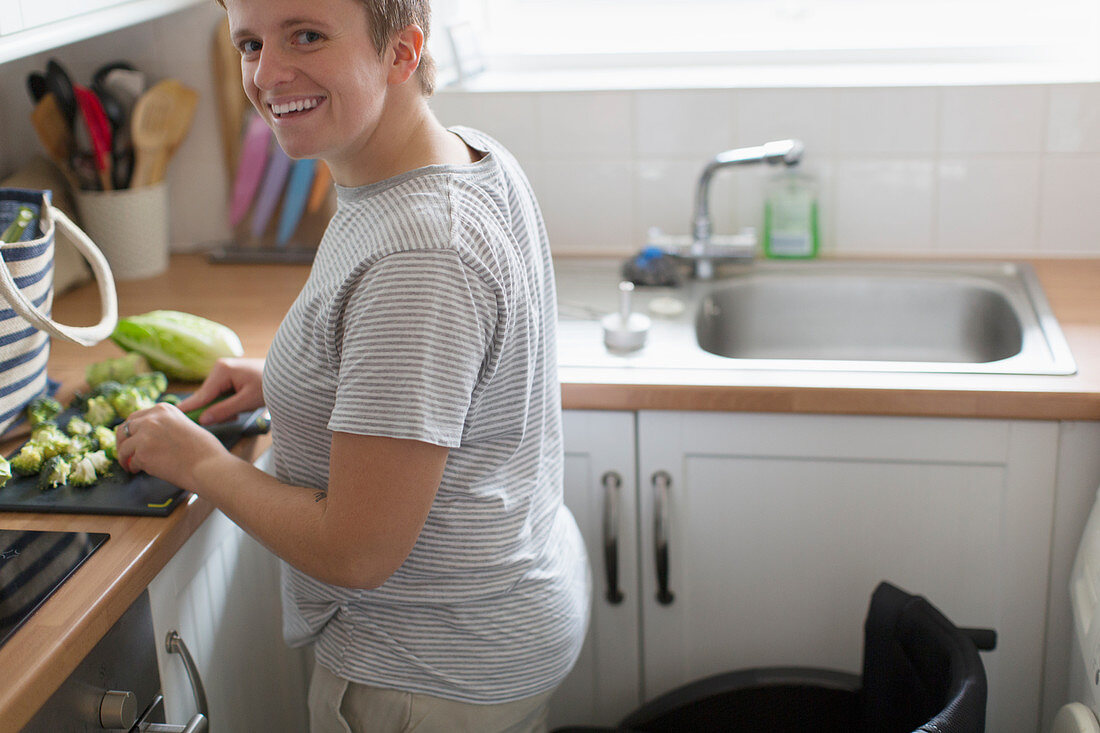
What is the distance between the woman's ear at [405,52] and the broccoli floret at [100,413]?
1.96ft

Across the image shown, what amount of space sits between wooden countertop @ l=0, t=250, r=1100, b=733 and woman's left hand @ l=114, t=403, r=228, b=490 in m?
0.05

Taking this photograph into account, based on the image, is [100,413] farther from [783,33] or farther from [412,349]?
[783,33]

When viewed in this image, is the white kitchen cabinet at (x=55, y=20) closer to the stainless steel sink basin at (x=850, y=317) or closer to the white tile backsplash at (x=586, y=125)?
the white tile backsplash at (x=586, y=125)

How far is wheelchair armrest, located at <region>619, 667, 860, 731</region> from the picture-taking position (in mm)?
1489

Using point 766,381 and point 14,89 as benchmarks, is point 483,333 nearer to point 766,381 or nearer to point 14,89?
point 766,381

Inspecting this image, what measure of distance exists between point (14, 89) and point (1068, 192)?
5.99 ft

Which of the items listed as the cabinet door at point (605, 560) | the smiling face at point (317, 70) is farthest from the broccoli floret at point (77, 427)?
the cabinet door at point (605, 560)

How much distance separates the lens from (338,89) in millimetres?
910

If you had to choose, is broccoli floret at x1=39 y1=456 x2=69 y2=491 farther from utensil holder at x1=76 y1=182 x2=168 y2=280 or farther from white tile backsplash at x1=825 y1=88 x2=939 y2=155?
white tile backsplash at x1=825 y1=88 x2=939 y2=155

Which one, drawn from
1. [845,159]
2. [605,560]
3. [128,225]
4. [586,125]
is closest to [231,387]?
[605,560]

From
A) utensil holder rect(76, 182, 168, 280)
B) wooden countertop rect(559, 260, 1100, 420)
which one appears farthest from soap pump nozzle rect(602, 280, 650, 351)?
utensil holder rect(76, 182, 168, 280)

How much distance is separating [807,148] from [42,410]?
126 centimetres

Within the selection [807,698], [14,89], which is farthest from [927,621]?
[14,89]

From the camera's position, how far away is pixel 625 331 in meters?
1.55
